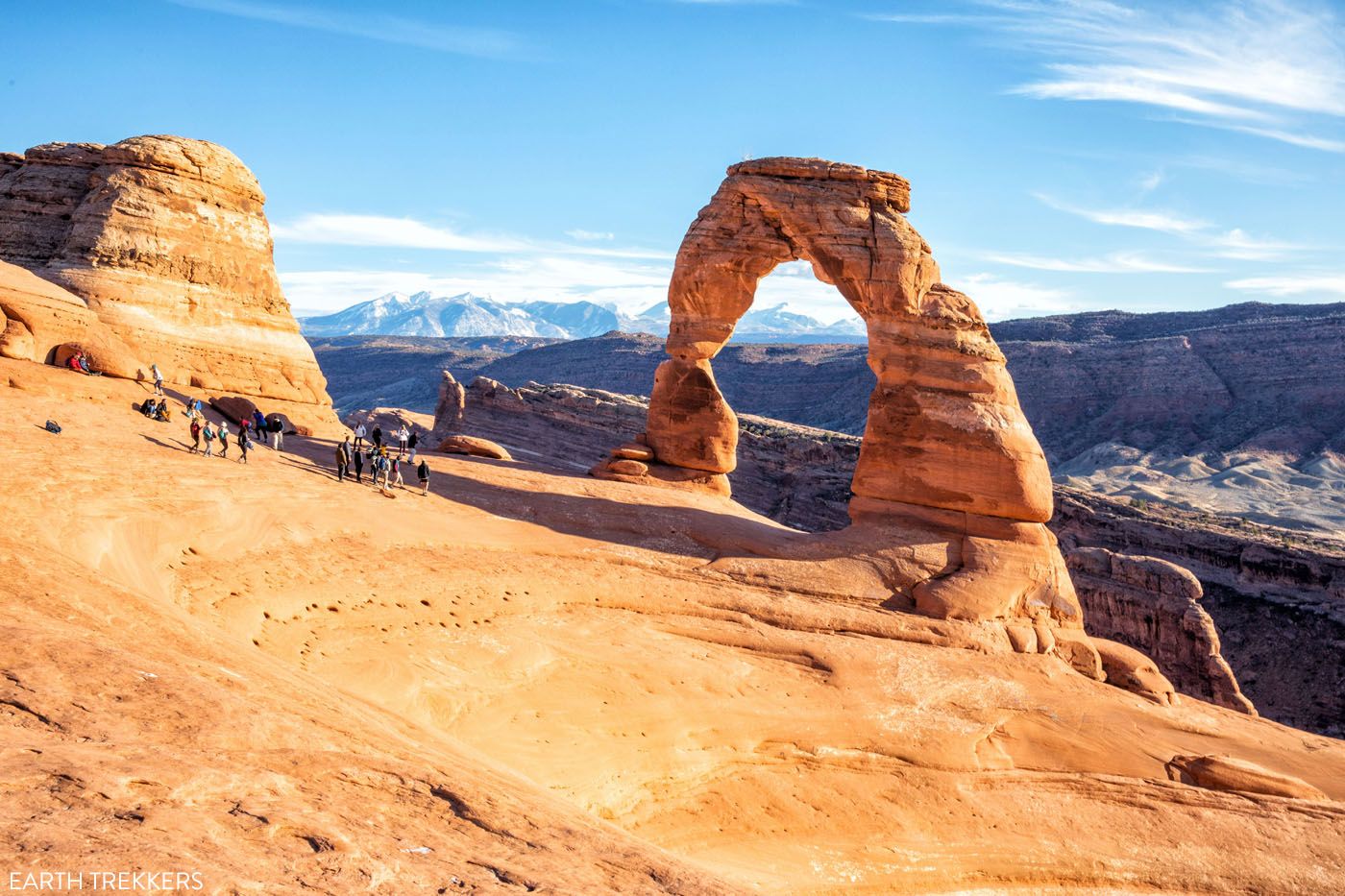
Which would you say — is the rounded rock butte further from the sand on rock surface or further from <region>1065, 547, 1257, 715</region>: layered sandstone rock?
<region>1065, 547, 1257, 715</region>: layered sandstone rock

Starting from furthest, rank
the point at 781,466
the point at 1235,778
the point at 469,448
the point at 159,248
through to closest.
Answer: the point at 781,466 → the point at 469,448 → the point at 159,248 → the point at 1235,778

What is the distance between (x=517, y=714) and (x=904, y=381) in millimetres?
12988

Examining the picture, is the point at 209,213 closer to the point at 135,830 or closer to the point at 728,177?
the point at 728,177

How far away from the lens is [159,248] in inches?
936

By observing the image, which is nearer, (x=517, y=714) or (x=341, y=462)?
(x=517, y=714)

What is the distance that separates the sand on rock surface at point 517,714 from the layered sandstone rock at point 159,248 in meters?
3.05

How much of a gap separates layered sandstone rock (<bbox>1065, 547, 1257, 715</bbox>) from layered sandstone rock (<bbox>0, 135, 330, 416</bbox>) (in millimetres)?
24845

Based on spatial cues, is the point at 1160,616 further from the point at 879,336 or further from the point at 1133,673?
the point at 879,336

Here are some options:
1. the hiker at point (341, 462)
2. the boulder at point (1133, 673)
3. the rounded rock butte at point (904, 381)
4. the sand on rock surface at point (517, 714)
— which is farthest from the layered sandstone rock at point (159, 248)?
the boulder at point (1133, 673)

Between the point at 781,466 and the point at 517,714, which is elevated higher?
the point at 517,714

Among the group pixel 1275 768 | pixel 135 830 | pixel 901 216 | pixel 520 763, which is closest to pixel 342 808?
pixel 135 830

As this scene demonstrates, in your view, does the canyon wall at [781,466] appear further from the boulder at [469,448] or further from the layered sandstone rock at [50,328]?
the layered sandstone rock at [50,328]

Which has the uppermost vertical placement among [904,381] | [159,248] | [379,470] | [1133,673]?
[159,248]

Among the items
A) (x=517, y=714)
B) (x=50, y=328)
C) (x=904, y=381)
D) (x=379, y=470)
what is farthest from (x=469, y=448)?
(x=517, y=714)
